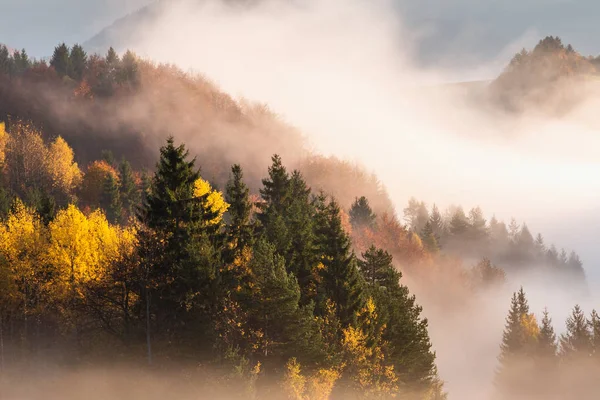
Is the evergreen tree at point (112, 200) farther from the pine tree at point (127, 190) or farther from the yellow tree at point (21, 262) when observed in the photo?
the yellow tree at point (21, 262)

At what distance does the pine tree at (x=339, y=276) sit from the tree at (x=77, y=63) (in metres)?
186

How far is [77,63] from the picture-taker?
19638 centimetres

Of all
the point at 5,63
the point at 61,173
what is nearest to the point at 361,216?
the point at 61,173

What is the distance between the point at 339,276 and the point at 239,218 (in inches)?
385

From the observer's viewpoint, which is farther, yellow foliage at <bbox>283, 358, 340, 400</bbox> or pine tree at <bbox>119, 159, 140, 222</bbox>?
pine tree at <bbox>119, 159, 140, 222</bbox>

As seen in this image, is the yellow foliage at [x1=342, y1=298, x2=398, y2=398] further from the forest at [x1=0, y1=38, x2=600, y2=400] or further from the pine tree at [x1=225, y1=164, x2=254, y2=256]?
the pine tree at [x1=225, y1=164, x2=254, y2=256]

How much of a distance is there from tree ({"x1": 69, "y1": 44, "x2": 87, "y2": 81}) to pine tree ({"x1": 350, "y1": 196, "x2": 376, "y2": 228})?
132 m

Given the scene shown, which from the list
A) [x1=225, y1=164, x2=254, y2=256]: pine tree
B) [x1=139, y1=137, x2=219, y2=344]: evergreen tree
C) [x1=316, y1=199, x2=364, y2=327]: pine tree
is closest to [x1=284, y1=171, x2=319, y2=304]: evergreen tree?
[x1=316, y1=199, x2=364, y2=327]: pine tree

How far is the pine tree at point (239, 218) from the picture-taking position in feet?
112

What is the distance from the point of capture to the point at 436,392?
57.9 m

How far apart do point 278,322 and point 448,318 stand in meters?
107

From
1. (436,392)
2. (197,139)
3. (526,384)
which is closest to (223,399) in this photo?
(436,392)

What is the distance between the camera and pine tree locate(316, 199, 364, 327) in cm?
3859

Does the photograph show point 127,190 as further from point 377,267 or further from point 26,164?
point 377,267
